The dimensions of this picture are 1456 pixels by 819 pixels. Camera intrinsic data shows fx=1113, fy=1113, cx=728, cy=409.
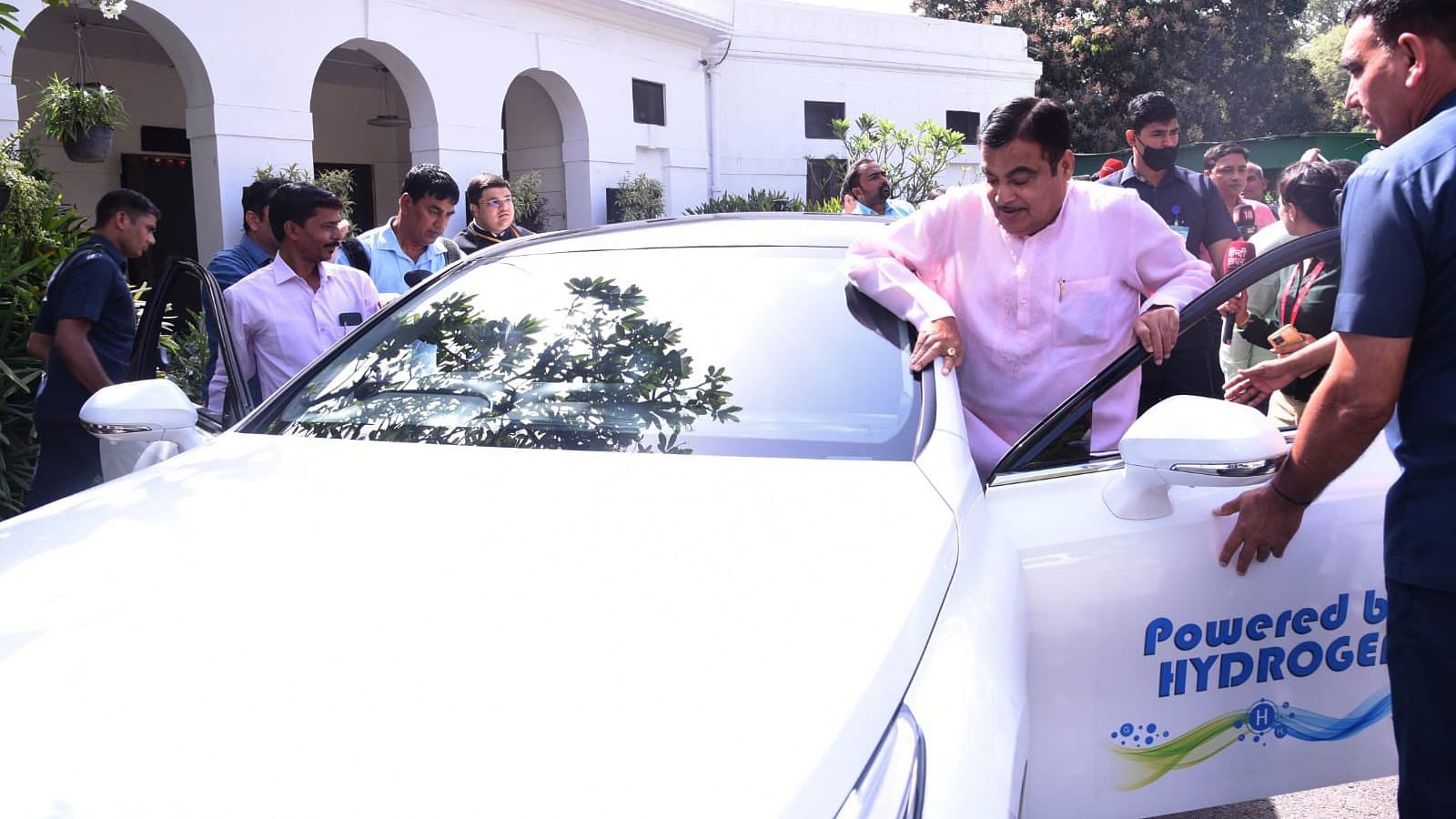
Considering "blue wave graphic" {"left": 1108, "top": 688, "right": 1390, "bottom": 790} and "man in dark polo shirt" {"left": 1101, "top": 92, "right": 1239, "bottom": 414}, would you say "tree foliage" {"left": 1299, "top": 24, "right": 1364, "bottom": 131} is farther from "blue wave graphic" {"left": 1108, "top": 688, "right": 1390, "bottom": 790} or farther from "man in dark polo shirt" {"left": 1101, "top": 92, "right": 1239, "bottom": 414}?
"blue wave graphic" {"left": 1108, "top": 688, "right": 1390, "bottom": 790}

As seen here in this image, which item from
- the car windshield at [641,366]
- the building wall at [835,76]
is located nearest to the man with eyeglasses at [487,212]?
the car windshield at [641,366]

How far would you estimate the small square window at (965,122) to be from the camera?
19.8 meters

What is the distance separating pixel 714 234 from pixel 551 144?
12687mm

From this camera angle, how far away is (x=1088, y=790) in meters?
2.05

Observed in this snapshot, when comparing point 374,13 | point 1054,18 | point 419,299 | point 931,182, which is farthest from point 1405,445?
point 1054,18

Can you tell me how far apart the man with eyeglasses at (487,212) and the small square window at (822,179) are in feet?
40.1

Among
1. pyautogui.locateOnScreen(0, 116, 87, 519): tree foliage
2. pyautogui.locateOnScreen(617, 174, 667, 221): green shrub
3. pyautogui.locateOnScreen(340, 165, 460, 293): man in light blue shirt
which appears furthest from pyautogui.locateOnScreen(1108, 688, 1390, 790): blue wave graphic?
pyautogui.locateOnScreen(617, 174, 667, 221): green shrub

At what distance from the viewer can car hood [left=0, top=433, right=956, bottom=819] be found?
1.18 metres

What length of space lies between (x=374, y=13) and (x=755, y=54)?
23.8ft

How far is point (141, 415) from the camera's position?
2430 millimetres

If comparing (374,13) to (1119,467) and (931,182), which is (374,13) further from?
(1119,467)

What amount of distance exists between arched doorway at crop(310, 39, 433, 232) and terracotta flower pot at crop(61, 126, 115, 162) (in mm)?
4395

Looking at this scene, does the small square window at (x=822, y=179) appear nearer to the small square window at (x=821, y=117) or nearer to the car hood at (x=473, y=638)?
the small square window at (x=821, y=117)

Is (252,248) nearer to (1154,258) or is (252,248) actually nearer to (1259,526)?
(1154,258)
